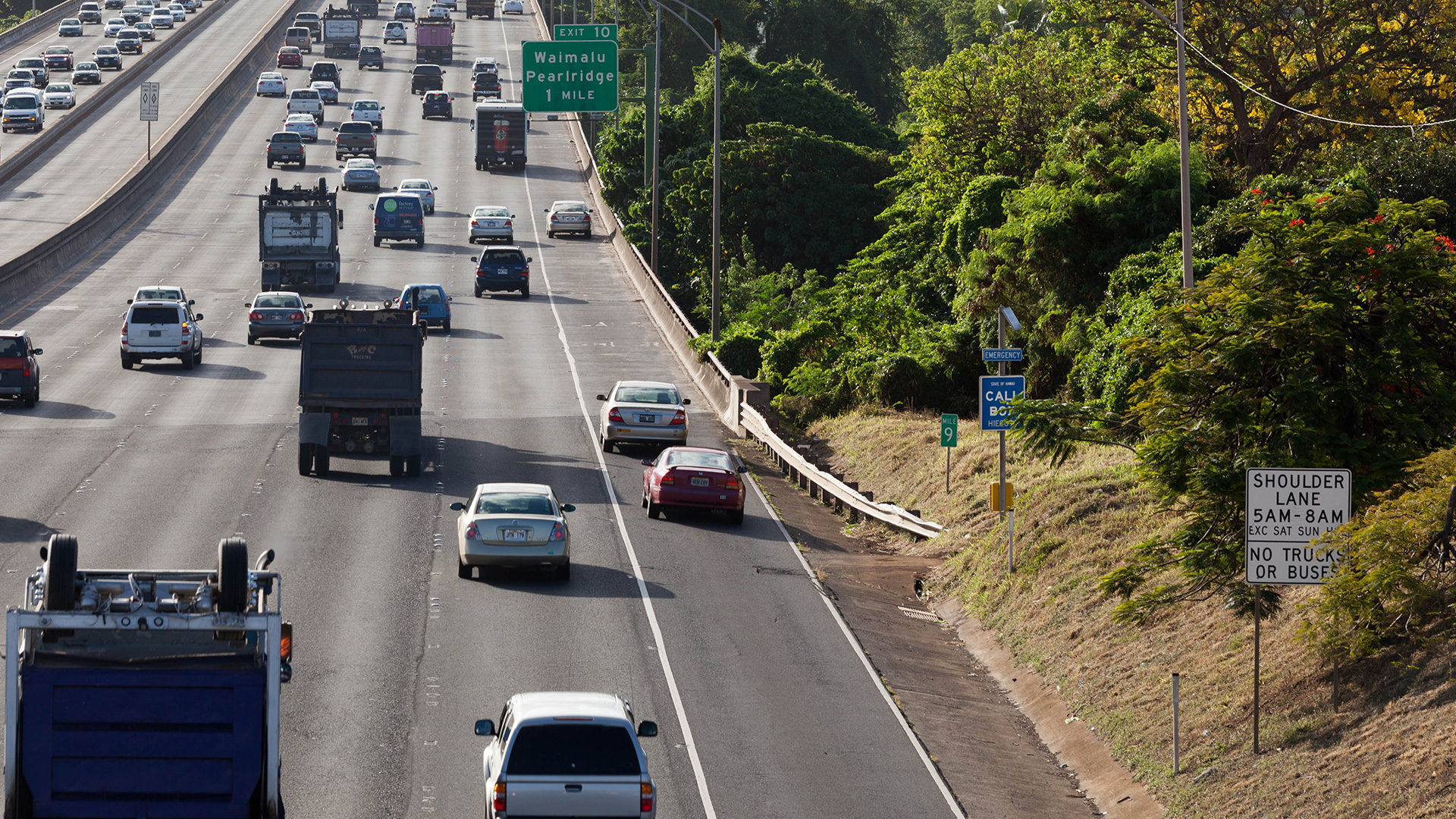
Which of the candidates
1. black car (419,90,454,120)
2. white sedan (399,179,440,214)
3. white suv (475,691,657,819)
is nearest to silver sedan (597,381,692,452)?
white suv (475,691,657,819)

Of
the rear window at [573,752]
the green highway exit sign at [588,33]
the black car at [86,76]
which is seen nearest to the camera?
the rear window at [573,752]

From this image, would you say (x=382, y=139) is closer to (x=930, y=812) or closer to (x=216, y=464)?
(x=216, y=464)

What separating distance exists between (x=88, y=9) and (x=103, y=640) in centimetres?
14657

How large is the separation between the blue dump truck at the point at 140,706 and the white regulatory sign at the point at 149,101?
82.2 m

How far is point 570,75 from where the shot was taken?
59.7m

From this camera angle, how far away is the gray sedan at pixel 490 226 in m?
71.4

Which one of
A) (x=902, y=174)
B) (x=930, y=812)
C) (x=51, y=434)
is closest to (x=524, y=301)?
(x=902, y=174)

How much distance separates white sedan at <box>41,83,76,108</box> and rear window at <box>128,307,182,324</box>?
63203 mm

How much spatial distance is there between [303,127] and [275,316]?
4907 cm

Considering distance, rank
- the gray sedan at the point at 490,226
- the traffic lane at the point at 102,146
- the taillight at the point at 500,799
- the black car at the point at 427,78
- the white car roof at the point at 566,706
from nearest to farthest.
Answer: the taillight at the point at 500,799, the white car roof at the point at 566,706, the gray sedan at the point at 490,226, the traffic lane at the point at 102,146, the black car at the point at 427,78

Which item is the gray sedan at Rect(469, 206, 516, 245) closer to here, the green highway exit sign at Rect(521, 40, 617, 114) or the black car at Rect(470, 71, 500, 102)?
the green highway exit sign at Rect(521, 40, 617, 114)

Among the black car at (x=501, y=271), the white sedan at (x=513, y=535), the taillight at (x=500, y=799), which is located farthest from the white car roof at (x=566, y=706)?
the black car at (x=501, y=271)

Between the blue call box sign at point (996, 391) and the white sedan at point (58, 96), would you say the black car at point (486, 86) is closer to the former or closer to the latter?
the white sedan at point (58, 96)

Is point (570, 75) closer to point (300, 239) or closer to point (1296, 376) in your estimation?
point (300, 239)
